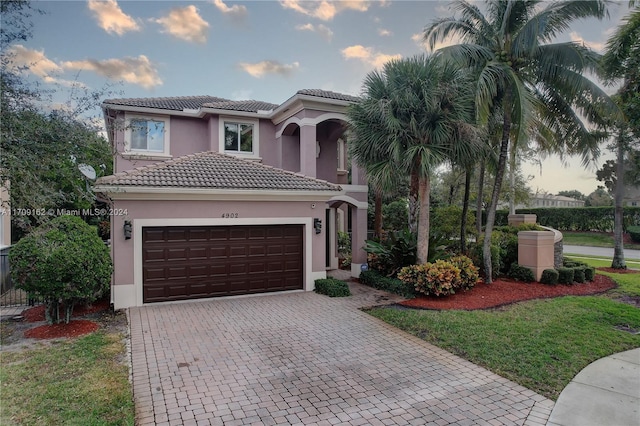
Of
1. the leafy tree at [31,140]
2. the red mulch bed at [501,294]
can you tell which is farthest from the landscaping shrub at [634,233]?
the leafy tree at [31,140]

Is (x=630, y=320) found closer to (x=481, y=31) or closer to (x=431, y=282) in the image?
(x=431, y=282)

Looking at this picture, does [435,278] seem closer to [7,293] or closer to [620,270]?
[620,270]

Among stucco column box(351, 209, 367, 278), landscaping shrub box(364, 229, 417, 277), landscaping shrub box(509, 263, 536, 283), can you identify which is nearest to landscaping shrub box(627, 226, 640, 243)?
landscaping shrub box(509, 263, 536, 283)

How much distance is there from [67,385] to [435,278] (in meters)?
9.65

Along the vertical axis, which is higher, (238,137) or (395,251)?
(238,137)

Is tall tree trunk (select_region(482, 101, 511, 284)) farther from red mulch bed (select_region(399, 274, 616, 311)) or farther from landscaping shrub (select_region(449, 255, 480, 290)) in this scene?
landscaping shrub (select_region(449, 255, 480, 290))

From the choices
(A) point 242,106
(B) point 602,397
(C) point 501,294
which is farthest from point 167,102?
(B) point 602,397

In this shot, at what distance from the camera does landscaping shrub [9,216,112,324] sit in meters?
8.77

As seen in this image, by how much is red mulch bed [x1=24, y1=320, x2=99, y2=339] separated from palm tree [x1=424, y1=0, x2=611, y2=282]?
12.4 m

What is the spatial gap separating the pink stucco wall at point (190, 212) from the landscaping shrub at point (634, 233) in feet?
96.8

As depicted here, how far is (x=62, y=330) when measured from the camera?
29.6 ft

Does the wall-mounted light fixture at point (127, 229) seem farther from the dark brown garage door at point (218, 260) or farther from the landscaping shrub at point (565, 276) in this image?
the landscaping shrub at point (565, 276)

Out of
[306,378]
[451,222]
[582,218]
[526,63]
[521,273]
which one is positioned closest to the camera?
[306,378]

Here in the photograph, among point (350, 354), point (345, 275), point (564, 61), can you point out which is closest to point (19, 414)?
point (350, 354)
